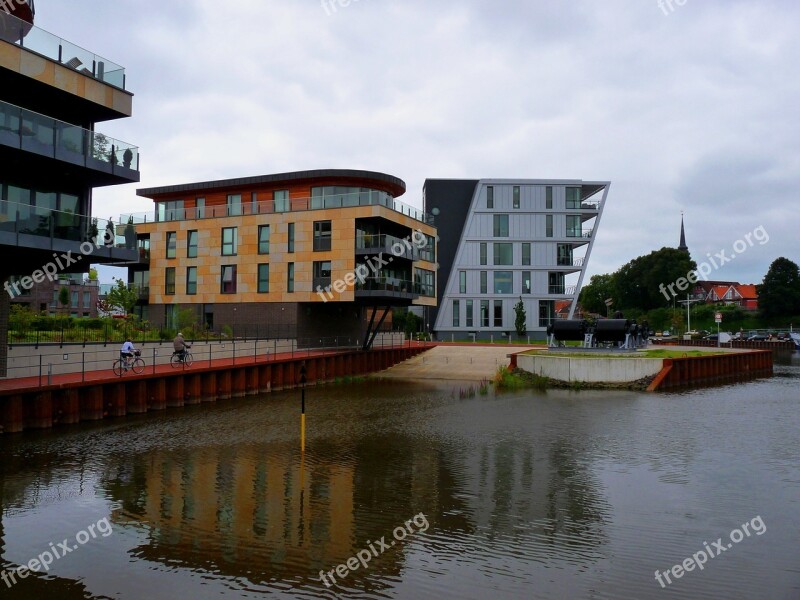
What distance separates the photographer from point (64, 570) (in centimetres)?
904

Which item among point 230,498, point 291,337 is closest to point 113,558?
point 230,498

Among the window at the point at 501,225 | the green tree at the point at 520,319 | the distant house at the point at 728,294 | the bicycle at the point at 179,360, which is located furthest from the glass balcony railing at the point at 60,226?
the distant house at the point at 728,294

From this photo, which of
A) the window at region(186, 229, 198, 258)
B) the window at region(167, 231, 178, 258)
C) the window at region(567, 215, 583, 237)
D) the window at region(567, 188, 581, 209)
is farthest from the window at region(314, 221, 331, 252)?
the window at region(567, 188, 581, 209)

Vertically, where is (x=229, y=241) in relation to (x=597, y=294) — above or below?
below

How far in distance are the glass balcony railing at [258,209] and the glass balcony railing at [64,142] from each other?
1684cm

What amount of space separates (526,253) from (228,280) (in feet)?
112

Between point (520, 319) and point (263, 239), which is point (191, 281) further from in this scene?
point (520, 319)

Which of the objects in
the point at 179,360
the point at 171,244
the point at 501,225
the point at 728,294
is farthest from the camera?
the point at 728,294

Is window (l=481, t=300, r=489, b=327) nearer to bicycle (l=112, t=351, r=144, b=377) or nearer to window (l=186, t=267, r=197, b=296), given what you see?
window (l=186, t=267, r=197, b=296)

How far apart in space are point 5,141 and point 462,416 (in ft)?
58.3

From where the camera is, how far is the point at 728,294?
4781 inches

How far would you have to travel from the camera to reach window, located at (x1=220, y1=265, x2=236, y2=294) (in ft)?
140

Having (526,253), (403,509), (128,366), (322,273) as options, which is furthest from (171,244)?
(403,509)

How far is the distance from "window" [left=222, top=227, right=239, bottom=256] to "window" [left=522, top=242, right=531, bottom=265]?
3341 cm
